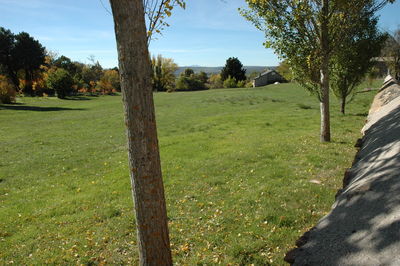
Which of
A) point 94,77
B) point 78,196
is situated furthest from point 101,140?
point 94,77

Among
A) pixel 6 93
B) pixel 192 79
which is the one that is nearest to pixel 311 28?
pixel 6 93

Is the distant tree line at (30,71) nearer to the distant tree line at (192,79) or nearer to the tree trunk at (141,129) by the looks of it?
the distant tree line at (192,79)

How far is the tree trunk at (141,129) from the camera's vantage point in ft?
10.5

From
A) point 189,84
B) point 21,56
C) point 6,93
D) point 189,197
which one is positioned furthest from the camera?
point 189,84

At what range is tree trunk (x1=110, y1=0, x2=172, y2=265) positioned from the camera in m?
3.19

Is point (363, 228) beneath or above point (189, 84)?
beneath

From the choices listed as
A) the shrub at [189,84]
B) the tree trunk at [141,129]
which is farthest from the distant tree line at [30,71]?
the tree trunk at [141,129]

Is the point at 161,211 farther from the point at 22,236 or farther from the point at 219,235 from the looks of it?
the point at 22,236

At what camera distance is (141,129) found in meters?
3.41

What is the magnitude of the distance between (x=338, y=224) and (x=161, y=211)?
112 inches

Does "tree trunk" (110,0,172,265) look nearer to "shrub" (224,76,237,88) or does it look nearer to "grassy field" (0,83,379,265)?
"grassy field" (0,83,379,265)

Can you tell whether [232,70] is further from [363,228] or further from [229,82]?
[363,228]

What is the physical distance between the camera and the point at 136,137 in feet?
11.3

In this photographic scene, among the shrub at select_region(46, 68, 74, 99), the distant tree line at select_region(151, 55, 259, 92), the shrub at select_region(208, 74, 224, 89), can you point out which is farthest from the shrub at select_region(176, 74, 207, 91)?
the shrub at select_region(46, 68, 74, 99)
